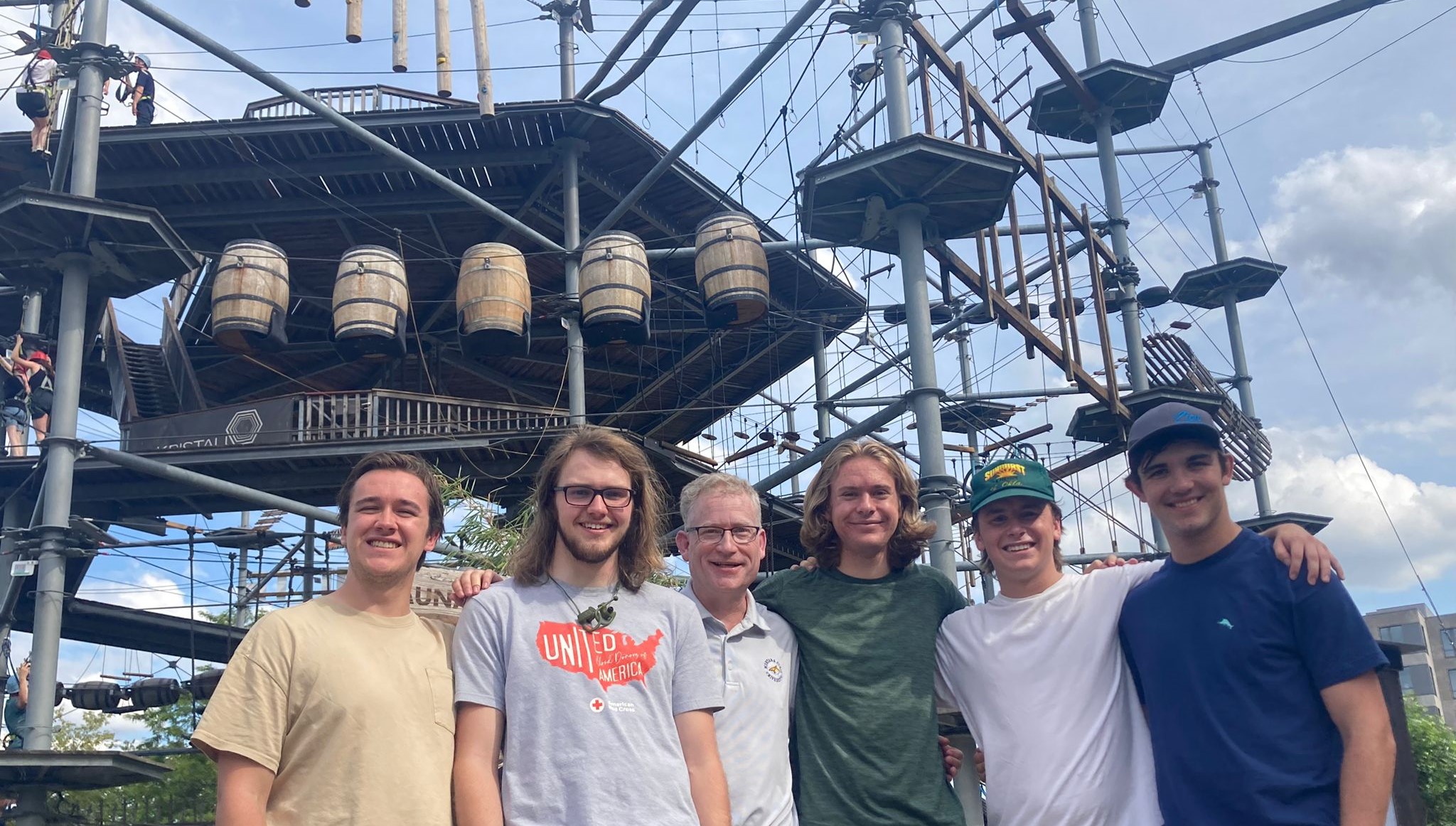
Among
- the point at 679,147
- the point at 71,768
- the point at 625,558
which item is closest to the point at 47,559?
the point at 71,768

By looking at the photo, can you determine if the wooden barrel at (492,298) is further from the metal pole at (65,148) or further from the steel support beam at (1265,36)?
the steel support beam at (1265,36)

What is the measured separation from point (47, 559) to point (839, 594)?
12933 mm

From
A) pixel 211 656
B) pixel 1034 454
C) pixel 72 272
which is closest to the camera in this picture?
pixel 1034 454

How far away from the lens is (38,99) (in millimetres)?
18703

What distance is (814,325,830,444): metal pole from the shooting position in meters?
22.5

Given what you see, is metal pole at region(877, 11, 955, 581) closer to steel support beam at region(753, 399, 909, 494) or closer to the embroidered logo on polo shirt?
steel support beam at region(753, 399, 909, 494)

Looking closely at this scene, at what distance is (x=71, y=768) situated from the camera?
37.0 ft

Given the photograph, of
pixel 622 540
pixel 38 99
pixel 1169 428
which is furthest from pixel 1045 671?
pixel 38 99

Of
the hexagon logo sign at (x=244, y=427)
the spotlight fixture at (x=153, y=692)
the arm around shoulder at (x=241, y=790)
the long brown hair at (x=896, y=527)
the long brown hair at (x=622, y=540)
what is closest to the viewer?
the arm around shoulder at (x=241, y=790)

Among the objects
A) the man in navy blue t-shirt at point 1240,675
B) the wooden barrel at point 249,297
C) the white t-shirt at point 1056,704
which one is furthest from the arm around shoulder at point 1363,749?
the wooden barrel at point 249,297

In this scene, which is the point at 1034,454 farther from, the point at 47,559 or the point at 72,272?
the point at 72,272

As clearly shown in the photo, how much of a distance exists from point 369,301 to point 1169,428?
44.9 ft

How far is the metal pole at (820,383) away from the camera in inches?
886

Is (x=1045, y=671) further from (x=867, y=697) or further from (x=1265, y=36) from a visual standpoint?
(x=1265, y=36)
